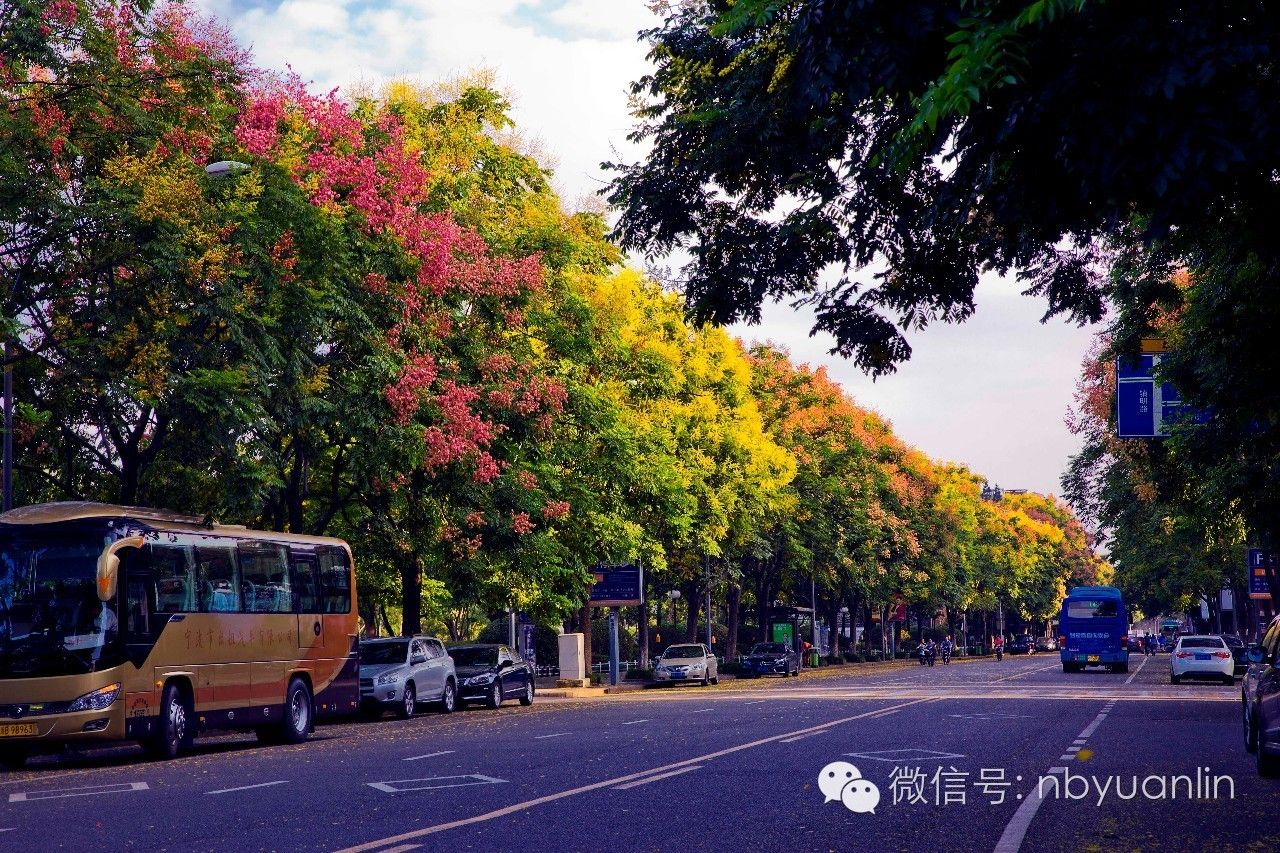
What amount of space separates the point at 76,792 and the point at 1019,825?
31.7 ft

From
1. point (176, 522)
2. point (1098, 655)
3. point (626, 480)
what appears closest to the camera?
point (176, 522)

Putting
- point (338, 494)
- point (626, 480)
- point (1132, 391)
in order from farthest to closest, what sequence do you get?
1. point (626, 480)
2. point (338, 494)
3. point (1132, 391)

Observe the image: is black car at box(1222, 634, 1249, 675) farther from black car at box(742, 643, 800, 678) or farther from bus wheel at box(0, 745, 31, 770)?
bus wheel at box(0, 745, 31, 770)

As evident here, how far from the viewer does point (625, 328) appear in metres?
48.0

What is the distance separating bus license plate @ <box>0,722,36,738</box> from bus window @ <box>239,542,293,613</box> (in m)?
4.89

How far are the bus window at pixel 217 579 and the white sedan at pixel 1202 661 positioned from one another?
3631 centimetres

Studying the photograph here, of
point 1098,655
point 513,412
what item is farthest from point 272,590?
point 1098,655

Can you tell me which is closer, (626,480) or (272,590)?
(272,590)

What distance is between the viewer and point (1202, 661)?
2019 inches

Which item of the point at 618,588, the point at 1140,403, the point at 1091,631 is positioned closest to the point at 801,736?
the point at 1140,403

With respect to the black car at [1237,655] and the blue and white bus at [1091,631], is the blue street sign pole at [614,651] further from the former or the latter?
the blue and white bus at [1091,631]

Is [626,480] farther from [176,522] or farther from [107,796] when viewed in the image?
[107,796]

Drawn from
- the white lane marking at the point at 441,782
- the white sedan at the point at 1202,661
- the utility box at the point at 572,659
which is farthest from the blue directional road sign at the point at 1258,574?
the white lane marking at the point at 441,782

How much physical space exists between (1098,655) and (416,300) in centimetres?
4313
